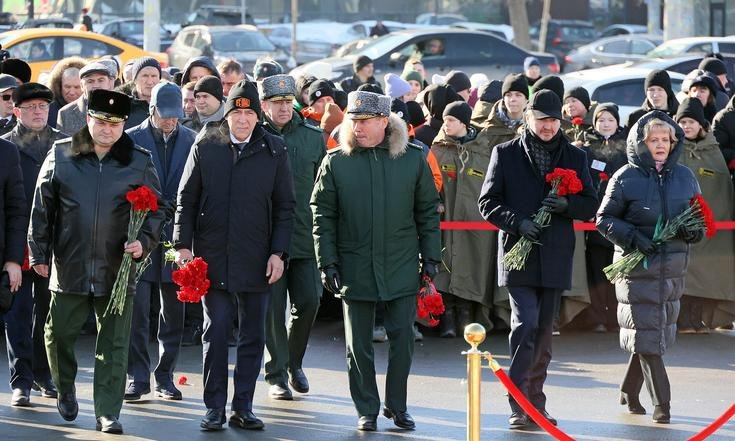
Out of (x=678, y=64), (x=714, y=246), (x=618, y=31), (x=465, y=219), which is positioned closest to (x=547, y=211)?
(x=465, y=219)

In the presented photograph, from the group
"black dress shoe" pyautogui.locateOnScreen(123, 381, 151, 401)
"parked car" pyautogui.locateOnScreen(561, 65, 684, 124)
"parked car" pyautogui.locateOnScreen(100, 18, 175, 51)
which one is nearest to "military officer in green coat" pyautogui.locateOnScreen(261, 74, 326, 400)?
"black dress shoe" pyautogui.locateOnScreen(123, 381, 151, 401)

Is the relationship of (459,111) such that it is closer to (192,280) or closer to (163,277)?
(163,277)

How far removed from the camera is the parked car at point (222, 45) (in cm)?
3622

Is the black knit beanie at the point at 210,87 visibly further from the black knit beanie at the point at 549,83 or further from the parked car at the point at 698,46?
the parked car at the point at 698,46

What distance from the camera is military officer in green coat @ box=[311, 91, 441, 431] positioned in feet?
29.8

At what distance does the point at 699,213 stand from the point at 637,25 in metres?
47.2

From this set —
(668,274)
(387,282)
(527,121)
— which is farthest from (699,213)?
(387,282)

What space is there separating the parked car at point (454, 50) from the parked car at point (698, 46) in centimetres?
245

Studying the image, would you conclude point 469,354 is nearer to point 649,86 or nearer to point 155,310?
point 155,310

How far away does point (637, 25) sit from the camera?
182ft

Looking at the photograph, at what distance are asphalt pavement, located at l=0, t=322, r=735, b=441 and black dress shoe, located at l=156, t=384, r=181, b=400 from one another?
62mm

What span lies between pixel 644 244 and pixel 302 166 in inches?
91.1

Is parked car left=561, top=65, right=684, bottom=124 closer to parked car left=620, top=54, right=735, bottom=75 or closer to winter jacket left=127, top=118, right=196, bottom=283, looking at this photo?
parked car left=620, top=54, right=735, bottom=75

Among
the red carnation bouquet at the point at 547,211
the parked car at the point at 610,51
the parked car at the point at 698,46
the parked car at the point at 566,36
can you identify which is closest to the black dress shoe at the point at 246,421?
the red carnation bouquet at the point at 547,211
